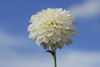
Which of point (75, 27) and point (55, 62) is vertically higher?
point (75, 27)

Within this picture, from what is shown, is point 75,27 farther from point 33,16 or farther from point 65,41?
point 33,16

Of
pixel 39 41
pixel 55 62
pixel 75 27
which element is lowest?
pixel 55 62

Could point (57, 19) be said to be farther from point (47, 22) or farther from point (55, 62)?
point (55, 62)

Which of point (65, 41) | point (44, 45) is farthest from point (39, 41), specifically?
point (65, 41)

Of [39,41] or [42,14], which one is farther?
[42,14]

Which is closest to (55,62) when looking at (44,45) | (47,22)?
(44,45)

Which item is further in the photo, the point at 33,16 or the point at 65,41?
the point at 33,16
